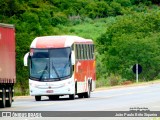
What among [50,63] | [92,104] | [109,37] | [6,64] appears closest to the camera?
[6,64]

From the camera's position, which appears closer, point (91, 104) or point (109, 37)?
point (91, 104)

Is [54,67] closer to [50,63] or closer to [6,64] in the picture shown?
[50,63]

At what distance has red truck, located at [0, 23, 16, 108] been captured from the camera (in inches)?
1334

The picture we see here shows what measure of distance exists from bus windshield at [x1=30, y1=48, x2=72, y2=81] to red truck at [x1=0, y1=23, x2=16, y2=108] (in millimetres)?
6082

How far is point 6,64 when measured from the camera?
115ft

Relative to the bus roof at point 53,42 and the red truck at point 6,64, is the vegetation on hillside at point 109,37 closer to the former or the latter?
the bus roof at point 53,42

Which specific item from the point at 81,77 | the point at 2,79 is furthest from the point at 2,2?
the point at 2,79

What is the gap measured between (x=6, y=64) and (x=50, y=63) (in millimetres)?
7441

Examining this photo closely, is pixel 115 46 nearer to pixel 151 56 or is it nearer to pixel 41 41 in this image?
pixel 151 56

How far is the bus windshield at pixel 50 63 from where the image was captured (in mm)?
41969

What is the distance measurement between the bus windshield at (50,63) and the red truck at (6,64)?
6.08m

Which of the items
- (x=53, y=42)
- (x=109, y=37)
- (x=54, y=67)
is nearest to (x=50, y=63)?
(x=54, y=67)

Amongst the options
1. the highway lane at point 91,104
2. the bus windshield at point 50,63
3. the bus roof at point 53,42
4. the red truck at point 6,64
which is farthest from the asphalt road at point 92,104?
the bus roof at point 53,42

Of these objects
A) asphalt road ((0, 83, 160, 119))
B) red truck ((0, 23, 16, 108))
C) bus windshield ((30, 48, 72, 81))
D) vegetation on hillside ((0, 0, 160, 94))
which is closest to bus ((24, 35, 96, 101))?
bus windshield ((30, 48, 72, 81))
